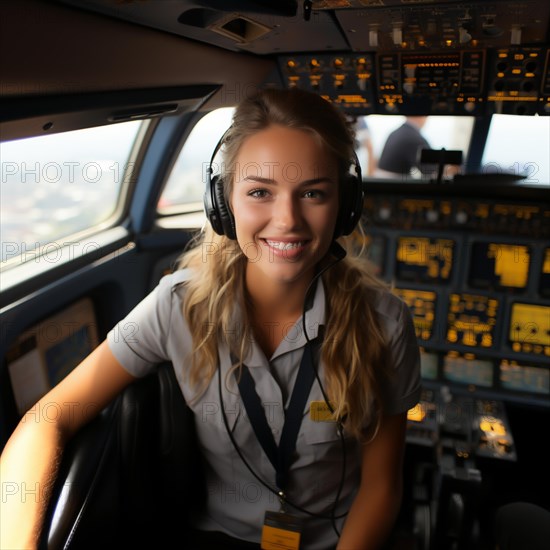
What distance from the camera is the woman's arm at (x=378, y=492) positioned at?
1345mm

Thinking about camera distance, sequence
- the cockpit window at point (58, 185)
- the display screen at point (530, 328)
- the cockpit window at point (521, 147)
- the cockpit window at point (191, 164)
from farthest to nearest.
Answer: the cockpit window at point (191, 164)
the display screen at point (530, 328)
the cockpit window at point (521, 147)
the cockpit window at point (58, 185)

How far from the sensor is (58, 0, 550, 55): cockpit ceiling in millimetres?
1343

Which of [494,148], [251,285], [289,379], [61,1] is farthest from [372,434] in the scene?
[494,148]

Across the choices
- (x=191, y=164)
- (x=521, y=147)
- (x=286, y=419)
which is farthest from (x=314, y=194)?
(x=191, y=164)

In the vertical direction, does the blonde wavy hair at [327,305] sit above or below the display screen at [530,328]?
above

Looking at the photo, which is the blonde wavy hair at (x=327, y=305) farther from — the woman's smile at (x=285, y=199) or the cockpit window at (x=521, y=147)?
the cockpit window at (x=521, y=147)

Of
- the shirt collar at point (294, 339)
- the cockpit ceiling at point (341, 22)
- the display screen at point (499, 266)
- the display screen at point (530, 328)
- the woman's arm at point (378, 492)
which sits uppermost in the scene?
the cockpit ceiling at point (341, 22)

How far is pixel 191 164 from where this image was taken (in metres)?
3.23

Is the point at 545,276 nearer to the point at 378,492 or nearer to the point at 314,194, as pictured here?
the point at 378,492

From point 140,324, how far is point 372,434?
670 mm

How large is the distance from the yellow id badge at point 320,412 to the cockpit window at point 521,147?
160cm

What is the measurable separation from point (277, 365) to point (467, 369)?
1.69m

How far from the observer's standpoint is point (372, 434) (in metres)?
1.41

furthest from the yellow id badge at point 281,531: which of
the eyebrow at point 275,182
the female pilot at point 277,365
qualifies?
the eyebrow at point 275,182
